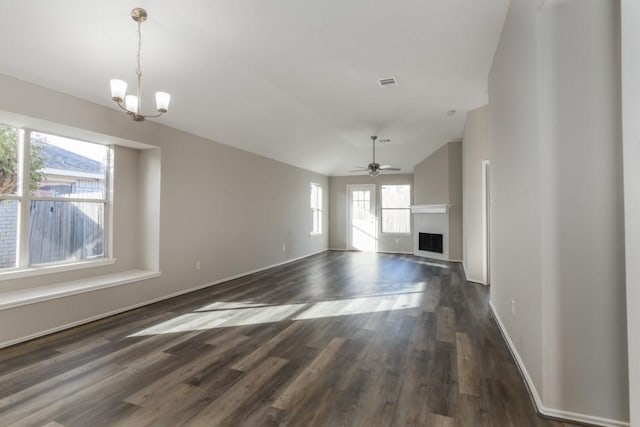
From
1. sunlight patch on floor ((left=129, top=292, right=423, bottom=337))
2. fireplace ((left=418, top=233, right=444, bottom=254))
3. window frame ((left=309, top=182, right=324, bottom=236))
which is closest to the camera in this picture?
sunlight patch on floor ((left=129, top=292, right=423, bottom=337))

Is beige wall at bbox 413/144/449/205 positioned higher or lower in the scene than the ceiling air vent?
lower

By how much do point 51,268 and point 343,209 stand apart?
7746 mm

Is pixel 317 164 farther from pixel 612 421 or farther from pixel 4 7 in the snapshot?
pixel 612 421

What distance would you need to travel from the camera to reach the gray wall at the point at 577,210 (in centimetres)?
175

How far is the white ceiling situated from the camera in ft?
8.52

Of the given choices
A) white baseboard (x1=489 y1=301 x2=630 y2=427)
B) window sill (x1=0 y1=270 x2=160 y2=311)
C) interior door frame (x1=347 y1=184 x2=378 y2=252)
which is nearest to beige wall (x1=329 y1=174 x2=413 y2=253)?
interior door frame (x1=347 y1=184 x2=378 y2=252)

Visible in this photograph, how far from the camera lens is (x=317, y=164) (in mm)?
8688

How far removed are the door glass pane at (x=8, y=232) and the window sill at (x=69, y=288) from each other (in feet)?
1.19

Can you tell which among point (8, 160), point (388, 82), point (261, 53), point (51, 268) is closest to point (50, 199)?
point (8, 160)

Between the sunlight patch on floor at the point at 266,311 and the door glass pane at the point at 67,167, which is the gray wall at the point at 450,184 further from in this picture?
the door glass pane at the point at 67,167

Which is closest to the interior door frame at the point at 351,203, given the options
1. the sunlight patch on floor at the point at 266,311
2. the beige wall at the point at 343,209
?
the beige wall at the point at 343,209

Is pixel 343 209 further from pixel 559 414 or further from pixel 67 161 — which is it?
pixel 559 414

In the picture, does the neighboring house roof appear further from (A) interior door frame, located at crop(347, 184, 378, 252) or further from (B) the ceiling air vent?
(A) interior door frame, located at crop(347, 184, 378, 252)

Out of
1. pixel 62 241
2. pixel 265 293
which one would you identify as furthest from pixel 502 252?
pixel 62 241
